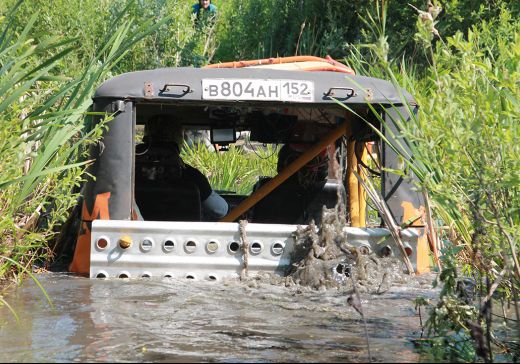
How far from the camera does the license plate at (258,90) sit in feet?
22.0

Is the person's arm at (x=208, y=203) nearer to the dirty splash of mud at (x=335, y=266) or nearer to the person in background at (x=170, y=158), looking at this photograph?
the person in background at (x=170, y=158)

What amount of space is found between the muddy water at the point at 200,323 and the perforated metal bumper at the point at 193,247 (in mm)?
86

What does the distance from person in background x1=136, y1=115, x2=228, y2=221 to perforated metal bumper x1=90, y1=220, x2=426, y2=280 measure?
1.45 metres

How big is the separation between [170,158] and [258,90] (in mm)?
1493

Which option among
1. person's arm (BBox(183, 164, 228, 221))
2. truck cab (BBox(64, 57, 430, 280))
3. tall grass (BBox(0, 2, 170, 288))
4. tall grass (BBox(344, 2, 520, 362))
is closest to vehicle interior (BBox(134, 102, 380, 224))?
person's arm (BBox(183, 164, 228, 221))

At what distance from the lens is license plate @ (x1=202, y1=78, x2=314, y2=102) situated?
6.69m

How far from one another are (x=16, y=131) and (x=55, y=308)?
1.07 meters

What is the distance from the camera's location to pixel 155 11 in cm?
1555

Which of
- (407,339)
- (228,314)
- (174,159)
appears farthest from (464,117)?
(174,159)

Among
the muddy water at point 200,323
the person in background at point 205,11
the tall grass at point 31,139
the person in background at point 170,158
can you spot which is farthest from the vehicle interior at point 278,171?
the person in background at point 205,11

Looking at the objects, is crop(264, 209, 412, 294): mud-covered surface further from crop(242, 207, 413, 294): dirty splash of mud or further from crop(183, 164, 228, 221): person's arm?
crop(183, 164, 228, 221): person's arm

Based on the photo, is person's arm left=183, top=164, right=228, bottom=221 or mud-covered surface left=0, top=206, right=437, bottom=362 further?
person's arm left=183, top=164, right=228, bottom=221

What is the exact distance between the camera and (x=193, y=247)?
6477 mm

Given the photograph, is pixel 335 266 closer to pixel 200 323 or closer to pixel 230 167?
pixel 200 323
